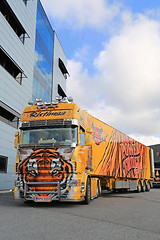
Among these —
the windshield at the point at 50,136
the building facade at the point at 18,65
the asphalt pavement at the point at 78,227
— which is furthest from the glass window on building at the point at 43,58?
the asphalt pavement at the point at 78,227

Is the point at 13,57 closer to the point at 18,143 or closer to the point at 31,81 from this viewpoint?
the point at 31,81

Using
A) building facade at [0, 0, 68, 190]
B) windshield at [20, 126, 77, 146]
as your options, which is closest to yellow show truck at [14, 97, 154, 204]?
windshield at [20, 126, 77, 146]

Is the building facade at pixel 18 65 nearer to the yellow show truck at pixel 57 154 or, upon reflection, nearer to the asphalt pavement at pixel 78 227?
the yellow show truck at pixel 57 154

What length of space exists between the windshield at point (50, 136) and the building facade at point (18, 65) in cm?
1067

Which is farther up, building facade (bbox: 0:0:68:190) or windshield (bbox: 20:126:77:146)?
building facade (bbox: 0:0:68:190)

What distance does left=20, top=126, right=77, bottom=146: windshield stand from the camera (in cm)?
892

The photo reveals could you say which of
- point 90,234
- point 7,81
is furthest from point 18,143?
point 7,81

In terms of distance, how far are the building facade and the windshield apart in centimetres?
1067

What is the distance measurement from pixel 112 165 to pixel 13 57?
44.4 feet

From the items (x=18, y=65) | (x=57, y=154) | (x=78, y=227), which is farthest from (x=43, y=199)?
(x=18, y=65)

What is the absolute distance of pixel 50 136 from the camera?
360 inches

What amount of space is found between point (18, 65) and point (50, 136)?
592 inches

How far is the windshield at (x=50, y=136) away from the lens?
8922 mm

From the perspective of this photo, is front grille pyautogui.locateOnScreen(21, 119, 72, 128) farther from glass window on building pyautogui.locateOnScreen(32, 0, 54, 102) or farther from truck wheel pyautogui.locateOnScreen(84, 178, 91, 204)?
glass window on building pyautogui.locateOnScreen(32, 0, 54, 102)
